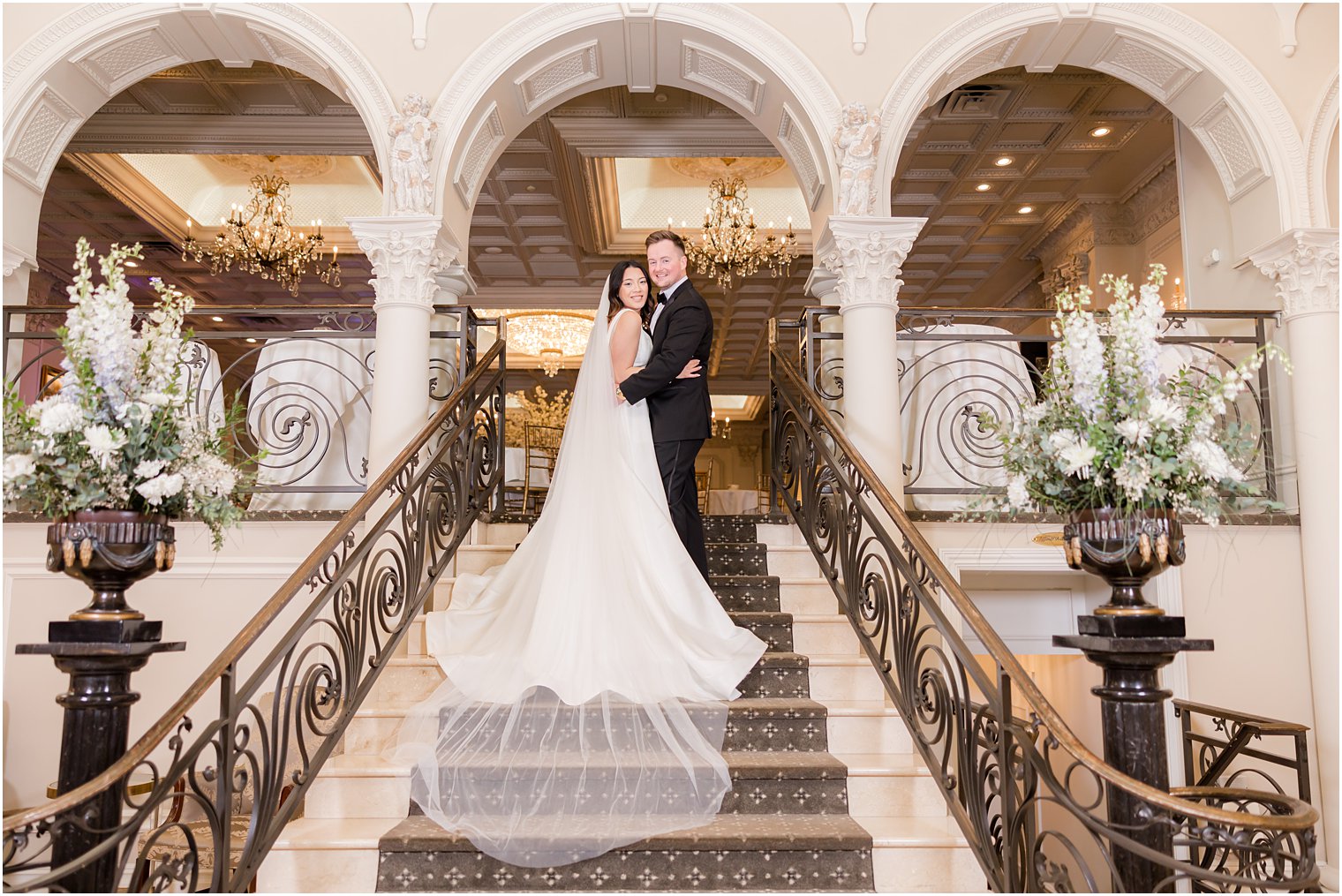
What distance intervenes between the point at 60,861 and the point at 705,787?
207cm

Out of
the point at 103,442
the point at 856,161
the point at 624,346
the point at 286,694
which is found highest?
the point at 856,161

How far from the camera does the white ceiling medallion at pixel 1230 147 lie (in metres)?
6.28

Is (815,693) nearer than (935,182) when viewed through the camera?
Yes

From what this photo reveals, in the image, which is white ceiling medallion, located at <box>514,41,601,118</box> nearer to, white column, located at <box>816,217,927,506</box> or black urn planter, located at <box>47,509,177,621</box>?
white column, located at <box>816,217,927,506</box>

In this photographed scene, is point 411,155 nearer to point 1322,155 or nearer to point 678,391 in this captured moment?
point 678,391

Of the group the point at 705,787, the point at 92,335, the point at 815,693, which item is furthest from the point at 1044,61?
the point at 92,335

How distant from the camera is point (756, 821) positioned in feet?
11.7

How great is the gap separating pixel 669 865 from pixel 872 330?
3722mm

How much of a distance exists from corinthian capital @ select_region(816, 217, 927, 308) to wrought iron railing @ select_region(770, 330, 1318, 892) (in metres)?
0.87

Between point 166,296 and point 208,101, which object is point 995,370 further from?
point 208,101

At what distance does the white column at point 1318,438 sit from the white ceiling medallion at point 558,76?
475 centimetres

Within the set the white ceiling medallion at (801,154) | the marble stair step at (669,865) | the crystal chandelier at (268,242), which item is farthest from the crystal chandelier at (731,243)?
the marble stair step at (669,865)

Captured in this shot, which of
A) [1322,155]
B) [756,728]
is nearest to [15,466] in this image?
[756,728]

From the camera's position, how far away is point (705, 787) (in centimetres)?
351
